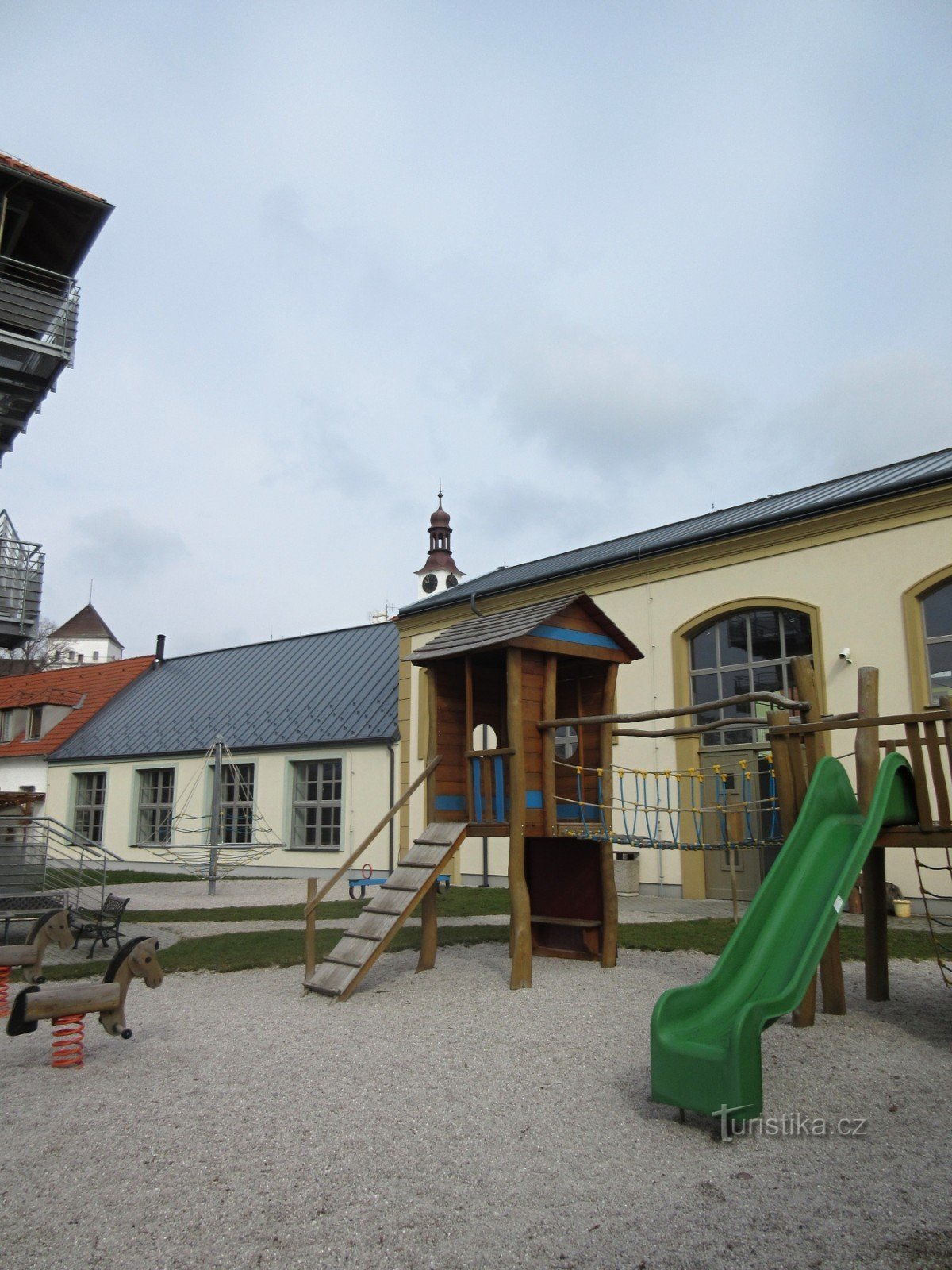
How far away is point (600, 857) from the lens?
8703 millimetres

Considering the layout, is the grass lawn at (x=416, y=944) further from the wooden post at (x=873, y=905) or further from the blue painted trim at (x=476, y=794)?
the blue painted trim at (x=476, y=794)

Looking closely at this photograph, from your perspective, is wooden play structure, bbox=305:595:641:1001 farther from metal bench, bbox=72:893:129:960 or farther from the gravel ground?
metal bench, bbox=72:893:129:960

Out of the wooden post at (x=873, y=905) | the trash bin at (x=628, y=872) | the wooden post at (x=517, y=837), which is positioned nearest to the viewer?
the wooden post at (x=873, y=905)

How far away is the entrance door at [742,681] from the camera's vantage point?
13961mm

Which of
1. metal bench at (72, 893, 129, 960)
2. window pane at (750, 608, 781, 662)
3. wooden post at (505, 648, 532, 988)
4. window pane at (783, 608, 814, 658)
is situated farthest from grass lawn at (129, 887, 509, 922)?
window pane at (783, 608, 814, 658)

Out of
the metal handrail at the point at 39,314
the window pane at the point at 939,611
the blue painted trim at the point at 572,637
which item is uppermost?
the metal handrail at the point at 39,314

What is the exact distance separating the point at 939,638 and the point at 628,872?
6.15 meters

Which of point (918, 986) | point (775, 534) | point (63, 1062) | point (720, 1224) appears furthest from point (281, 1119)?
point (775, 534)

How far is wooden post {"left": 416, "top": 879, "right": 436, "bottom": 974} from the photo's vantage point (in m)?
8.86

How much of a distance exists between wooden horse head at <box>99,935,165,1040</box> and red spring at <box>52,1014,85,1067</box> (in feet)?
0.65

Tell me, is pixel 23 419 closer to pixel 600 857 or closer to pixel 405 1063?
pixel 600 857

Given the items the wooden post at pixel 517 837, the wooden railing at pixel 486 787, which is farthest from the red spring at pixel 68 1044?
the wooden railing at pixel 486 787

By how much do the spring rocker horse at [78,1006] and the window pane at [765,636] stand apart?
Answer: 10540 mm

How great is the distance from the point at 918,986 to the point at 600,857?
9.46 feet
